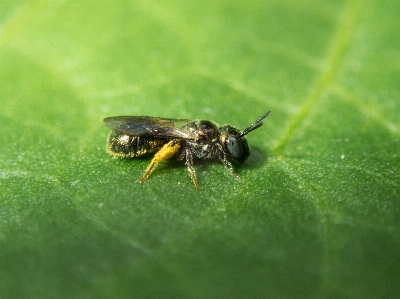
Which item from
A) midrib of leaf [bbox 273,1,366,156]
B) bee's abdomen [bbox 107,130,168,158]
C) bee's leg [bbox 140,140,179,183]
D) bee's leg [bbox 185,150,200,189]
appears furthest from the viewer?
midrib of leaf [bbox 273,1,366,156]

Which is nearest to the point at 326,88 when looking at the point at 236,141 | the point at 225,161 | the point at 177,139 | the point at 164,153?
the point at 236,141

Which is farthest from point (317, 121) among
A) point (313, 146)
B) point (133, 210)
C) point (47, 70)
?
point (47, 70)

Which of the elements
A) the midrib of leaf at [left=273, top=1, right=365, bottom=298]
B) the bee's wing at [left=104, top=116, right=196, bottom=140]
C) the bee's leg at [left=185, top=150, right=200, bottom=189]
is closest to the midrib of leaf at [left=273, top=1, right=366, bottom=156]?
the midrib of leaf at [left=273, top=1, right=365, bottom=298]

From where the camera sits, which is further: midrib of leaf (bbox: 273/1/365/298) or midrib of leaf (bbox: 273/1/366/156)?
midrib of leaf (bbox: 273/1/366/156)

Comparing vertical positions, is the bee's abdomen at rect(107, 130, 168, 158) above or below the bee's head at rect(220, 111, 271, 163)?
below

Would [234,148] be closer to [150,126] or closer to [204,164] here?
[204,164]

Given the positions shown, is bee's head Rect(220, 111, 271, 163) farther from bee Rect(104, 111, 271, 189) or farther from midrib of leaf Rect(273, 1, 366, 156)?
midrib of leaf Rect(273, 1, 366, 156)

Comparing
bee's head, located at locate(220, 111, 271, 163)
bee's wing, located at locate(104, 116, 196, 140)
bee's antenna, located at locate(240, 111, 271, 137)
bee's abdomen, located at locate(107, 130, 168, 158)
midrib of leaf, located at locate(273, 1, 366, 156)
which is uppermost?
midrib of leaf, located at locate(273, 1, 366, 156)

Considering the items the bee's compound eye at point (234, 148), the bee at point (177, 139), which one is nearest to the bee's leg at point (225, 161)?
the bee at point (177, 139)
